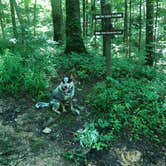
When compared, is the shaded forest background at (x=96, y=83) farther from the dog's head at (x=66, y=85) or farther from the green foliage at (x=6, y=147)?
the dog's head at (x=66, y=85)

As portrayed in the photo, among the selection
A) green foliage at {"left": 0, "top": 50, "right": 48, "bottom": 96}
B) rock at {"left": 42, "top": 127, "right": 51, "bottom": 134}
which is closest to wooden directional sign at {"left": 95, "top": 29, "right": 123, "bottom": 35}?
green foliage at {"left": 0, "top": 50, "right": 48, "bottom": 96}

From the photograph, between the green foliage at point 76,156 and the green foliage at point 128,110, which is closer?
the green foliage at point 76,156

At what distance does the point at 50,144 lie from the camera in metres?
4.96

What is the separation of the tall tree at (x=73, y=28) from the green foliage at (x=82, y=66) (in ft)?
1.51

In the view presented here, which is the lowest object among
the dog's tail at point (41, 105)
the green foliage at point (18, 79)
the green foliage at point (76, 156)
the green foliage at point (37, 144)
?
the green foliage at point (76, 156)

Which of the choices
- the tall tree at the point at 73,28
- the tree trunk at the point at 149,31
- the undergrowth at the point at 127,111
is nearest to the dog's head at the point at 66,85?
the undergrowth at the point at 127,111

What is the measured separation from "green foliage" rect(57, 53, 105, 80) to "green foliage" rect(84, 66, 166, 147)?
79 centimetres

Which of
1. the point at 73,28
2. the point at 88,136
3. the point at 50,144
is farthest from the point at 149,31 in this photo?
the point at 50,144

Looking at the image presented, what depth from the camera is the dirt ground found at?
15.1 feet

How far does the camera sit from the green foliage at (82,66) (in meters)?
7.49

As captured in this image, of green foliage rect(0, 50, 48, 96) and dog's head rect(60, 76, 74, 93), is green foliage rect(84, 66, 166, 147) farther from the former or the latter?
green foliage rect(0, 50, 48, 96)

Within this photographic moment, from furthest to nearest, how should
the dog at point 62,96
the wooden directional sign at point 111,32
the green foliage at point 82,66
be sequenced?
1. the green foliage at point 82,66
2. the wooden directional sign at point 111,32
3. the dog at point 62,96

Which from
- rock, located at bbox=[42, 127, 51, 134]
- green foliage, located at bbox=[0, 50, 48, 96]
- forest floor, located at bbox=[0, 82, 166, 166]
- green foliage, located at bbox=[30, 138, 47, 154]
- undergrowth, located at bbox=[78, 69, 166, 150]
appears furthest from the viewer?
Result: green foliage, located at bbox=[0, 50, 48, 96]

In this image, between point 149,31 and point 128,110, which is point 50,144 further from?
point 149,31
